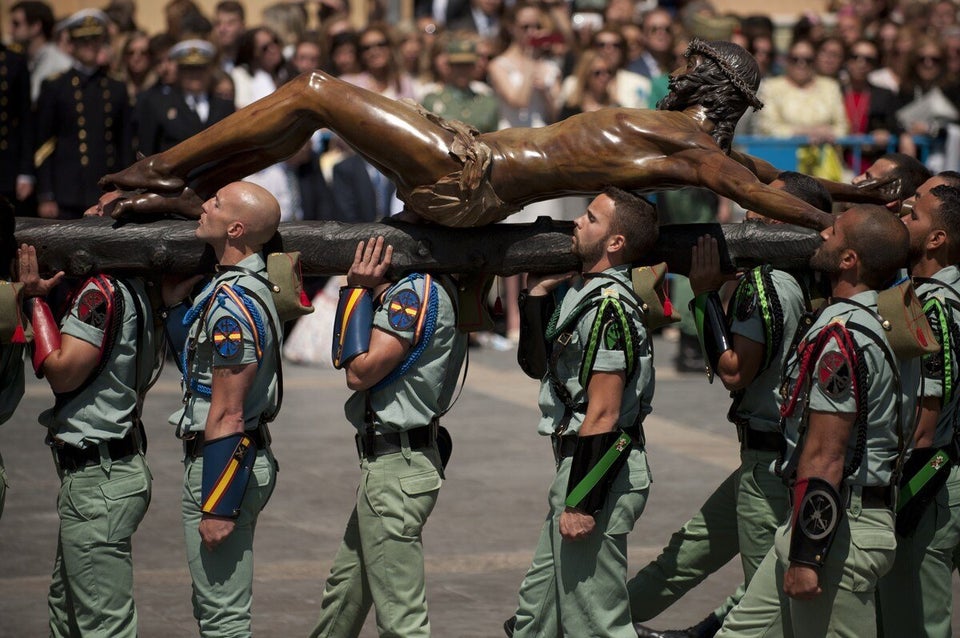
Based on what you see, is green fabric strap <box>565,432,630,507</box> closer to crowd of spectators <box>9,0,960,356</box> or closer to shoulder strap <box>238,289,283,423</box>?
shoulder strap <box>238,289,283,423</box>

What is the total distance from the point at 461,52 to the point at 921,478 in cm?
819

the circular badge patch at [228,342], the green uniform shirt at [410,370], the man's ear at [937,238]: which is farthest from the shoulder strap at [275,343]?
the man's ear at [937,238]

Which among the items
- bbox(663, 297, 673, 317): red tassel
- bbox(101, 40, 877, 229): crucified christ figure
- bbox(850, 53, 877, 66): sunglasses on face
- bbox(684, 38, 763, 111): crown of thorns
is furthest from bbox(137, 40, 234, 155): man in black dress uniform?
bbox(663, 297, 673, 317): red tassel

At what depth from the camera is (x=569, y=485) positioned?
5.70 meters

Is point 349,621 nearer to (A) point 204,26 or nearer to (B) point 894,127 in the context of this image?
(A) point 204,26

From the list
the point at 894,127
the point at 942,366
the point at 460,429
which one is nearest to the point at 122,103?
the point at 460,429

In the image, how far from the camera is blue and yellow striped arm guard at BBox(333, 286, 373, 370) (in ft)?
19.5

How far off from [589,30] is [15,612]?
33.7ft

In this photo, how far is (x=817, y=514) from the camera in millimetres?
5160

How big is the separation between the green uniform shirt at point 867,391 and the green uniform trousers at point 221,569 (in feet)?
6.45

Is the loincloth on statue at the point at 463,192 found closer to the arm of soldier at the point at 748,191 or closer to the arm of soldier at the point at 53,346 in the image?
the arm of soldier at the point at 748,191

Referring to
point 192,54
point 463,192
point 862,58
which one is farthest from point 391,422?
point 862,58

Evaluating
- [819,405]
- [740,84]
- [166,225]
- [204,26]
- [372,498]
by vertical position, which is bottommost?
[372,498]

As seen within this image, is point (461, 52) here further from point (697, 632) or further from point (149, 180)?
point (697, 632)
